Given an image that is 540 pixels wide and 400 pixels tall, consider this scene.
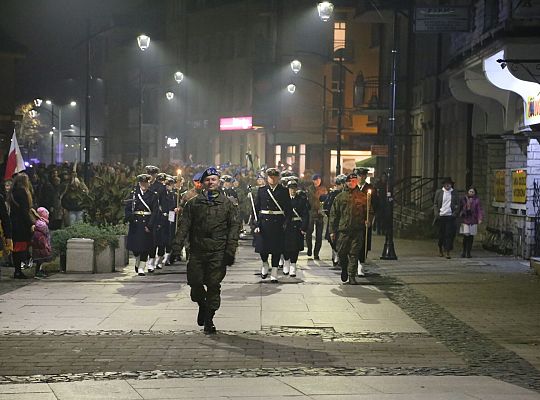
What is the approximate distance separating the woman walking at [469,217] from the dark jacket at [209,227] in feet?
39.2

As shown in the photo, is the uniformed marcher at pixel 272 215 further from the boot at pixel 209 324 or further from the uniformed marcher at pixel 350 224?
the boot at pixel 209 324

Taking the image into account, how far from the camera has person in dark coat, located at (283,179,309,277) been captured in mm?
18500

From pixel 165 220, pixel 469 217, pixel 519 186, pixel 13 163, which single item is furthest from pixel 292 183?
pixel 519 186

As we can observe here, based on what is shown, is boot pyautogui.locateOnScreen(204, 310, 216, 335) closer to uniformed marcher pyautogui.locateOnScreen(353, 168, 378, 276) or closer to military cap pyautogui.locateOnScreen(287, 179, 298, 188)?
uniformed marcher pyautogui.locateOnScreen(353, 168, 378, 276)

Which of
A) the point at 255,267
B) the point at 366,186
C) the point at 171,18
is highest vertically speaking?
the point at 171,18

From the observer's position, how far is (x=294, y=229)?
18594 mm

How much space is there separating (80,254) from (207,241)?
6609 mm

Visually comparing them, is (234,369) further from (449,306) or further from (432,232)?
(432,232)

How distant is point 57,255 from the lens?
19547 mm

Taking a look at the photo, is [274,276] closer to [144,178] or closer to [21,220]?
[144,178]

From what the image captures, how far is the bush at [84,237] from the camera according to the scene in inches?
730

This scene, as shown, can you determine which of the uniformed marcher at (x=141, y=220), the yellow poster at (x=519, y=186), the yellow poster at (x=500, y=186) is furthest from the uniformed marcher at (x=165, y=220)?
the yellow poster at (x=500, y=186)

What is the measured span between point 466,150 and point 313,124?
34661 mm

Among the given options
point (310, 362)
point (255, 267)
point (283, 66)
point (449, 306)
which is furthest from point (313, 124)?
point (310, 362)
